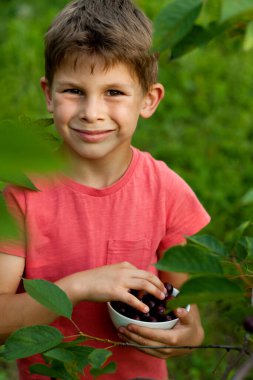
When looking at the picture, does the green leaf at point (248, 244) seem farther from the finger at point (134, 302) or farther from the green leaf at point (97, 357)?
the finger at point (134, 302)

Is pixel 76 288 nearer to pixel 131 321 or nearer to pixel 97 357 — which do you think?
pixel 131 321

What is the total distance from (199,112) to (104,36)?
2684mm

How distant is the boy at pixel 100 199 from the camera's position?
1575mm

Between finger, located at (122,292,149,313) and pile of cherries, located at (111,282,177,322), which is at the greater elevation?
finger, located at (122,292,149,313)

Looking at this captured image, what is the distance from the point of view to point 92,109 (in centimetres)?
156

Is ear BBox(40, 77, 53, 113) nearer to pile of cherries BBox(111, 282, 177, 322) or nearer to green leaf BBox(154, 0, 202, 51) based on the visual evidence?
pile of cherries BBox(111, 282, 177, 322)

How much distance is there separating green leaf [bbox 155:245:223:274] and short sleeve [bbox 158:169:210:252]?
0.87 metres

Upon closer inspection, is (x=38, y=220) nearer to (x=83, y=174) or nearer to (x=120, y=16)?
(x=83, y=174)

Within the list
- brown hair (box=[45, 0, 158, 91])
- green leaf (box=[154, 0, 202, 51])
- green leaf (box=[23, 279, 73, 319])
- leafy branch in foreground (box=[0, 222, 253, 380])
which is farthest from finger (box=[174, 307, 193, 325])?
green leaf (box=[154, 0, 202, 51])

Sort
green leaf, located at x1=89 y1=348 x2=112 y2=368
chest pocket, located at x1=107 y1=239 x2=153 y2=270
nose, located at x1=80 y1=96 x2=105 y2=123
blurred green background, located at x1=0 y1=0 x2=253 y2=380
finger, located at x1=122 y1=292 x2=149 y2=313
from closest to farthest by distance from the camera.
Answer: green leaf, located at x1=89 y1=348 x2=112 y2=368
finger, located at x1=122 y1=292 x2=149 y2=313
nose, located at x1=80 y1=96 x2=105 y2=123
chest pocket, located at x1=107 y1=239 x2=153 y2=270
blurred green background, located at x1=0 y1=0 x2=253 y2=380

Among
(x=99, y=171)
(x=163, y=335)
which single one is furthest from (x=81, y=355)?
(x=99, y=171)

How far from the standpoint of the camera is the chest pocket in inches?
66.4

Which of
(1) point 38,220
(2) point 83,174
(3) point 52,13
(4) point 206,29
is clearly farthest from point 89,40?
(3) point 52,13

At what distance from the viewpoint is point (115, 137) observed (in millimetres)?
1637
